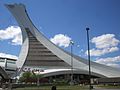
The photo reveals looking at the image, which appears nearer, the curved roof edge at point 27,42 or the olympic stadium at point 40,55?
the olympic stadium at point 40,55

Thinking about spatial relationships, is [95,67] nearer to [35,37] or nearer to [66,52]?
[66,52]

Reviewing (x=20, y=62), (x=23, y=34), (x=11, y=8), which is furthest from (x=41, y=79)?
(x=11, y=8)

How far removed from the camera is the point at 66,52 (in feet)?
382

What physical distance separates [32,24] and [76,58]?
907 inches

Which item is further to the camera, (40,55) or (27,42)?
(40,55)

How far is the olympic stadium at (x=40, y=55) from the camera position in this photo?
11025cm

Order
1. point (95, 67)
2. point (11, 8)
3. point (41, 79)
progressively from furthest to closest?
point (11, 8)
point (95, 67)
point (41, 79)

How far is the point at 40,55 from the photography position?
118m

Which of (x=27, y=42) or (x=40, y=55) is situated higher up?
(x=27, y=42)

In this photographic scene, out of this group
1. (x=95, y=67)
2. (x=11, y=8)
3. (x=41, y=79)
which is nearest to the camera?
(x=41, y=79)

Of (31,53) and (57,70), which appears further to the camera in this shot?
(31,53)

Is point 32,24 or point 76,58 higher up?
point 32,24

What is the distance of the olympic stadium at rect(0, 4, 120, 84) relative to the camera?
110 metres

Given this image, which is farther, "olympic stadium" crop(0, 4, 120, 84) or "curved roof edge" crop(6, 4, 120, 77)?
"curved roof edge" crop(6, 4, 120, 77)
